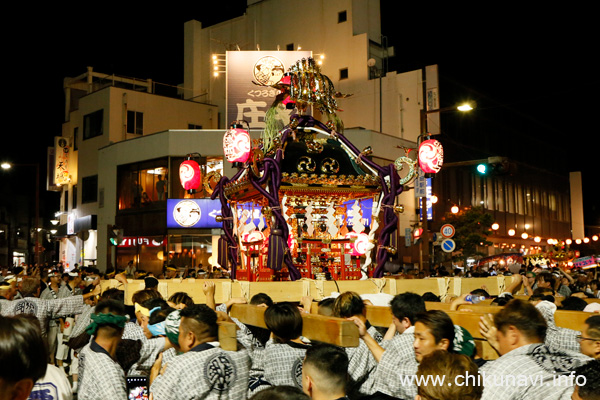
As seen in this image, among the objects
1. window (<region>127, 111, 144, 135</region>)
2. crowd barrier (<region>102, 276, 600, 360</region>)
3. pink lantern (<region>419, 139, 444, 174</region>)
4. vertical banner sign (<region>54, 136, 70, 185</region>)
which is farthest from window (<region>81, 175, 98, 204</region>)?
crowd barrier (<region>102, 276, 600, 360</region>)

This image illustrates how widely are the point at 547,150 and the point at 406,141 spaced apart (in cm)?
3160

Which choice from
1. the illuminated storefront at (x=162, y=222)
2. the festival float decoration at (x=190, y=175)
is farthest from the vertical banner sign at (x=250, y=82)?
the festival float decoration at (x=190, y=175)

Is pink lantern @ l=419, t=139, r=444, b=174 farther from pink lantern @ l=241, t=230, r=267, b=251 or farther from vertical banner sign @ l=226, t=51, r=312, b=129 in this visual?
vertical banner sign @ l=226, t=51, r=312, b=129

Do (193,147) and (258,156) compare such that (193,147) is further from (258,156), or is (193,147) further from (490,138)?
(490,138)

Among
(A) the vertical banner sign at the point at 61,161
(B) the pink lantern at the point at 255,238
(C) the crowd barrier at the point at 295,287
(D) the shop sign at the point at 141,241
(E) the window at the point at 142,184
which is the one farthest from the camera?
(A) the vertical banner sign at the point at 61,161

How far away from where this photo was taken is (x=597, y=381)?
3.19 m

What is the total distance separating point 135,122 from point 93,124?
9.93ft

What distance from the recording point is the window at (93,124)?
36.8 m

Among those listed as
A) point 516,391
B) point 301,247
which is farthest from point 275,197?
point 516,391

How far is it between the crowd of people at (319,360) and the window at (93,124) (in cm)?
3341

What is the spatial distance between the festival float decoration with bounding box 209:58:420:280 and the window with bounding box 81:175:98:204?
21.9 meters

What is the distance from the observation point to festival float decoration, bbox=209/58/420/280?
15.1m

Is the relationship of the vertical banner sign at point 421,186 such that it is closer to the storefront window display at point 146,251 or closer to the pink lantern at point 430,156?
the storefront window display at point 146,251

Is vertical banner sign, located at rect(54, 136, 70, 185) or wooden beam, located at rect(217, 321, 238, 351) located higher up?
vertical banner sign, located at rect(54, 136, 70, 185)
